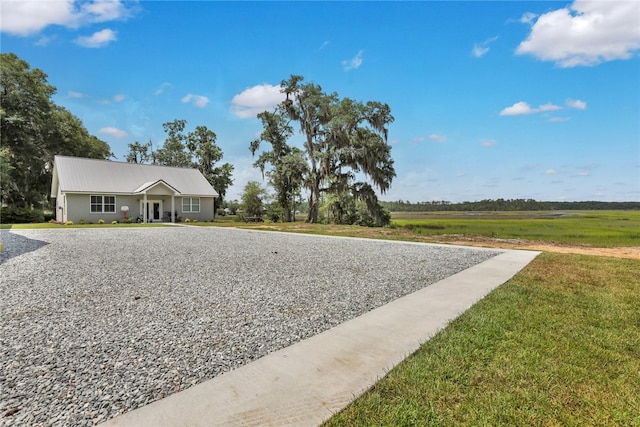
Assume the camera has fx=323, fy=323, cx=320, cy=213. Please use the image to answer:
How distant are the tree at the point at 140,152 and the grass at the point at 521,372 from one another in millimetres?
49527

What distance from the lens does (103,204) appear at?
77.6 ft

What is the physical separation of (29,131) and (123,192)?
10909mm

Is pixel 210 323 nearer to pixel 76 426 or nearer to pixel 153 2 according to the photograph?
pixel 76 426

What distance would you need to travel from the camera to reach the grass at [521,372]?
2.06 metres

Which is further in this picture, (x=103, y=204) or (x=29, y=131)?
(x=29, y=131)

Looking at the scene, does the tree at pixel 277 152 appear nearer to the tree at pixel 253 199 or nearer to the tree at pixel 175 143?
the tree at pixel 253 199

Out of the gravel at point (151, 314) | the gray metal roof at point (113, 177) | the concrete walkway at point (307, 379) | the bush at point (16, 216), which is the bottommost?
the concrete walkway at point (307, 379)

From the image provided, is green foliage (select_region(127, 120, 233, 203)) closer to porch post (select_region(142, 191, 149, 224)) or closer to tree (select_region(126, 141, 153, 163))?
tree (select_region(126, 141, 153, 163))

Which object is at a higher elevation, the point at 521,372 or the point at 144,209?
the point at 144,209

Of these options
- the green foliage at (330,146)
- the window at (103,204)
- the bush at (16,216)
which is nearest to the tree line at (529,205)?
the green foliage at (330,146)

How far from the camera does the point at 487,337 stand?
130 inches

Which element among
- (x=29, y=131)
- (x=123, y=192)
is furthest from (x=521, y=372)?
(x=29, y=131)

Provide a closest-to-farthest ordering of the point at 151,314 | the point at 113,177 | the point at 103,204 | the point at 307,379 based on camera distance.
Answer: the point at 307,379, the point at 151,314, the point at 103,204, the point at 113,177

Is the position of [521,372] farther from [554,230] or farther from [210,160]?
[210,160]
